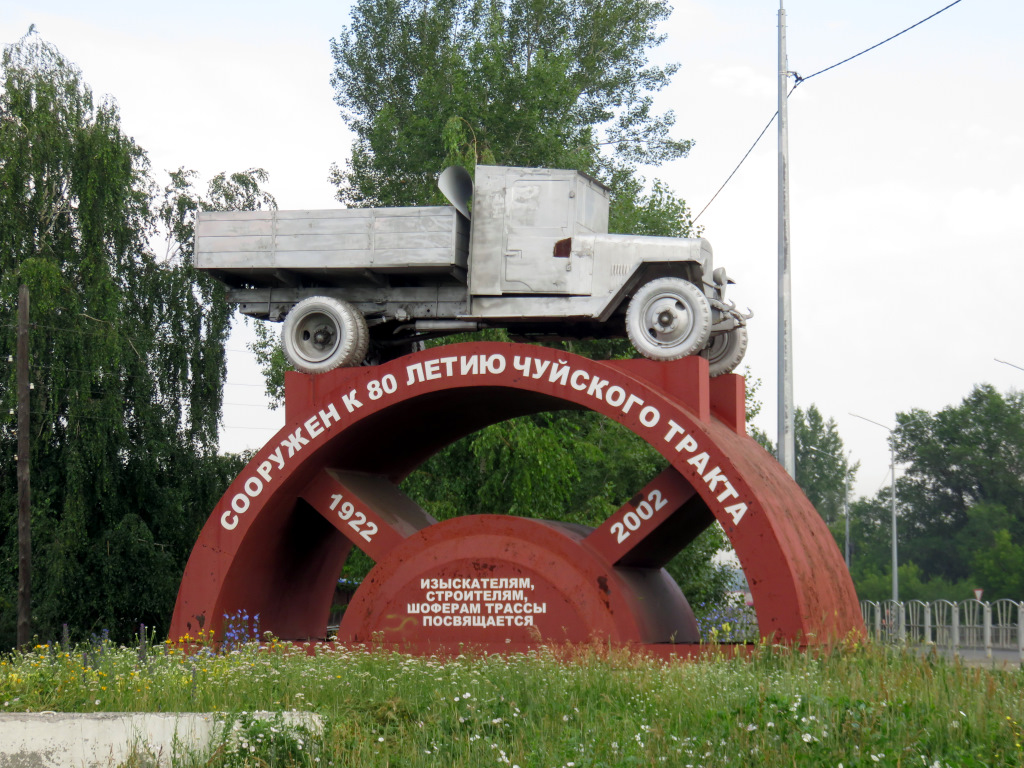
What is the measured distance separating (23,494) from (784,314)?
14.7 m

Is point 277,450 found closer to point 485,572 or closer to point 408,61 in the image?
point 485,572

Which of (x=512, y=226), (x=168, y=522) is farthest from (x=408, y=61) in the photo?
(x=512, y=226)

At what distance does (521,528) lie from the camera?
14.4 m

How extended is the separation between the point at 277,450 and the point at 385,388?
1563 mm

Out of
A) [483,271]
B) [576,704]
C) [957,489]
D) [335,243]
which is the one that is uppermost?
[957,489]

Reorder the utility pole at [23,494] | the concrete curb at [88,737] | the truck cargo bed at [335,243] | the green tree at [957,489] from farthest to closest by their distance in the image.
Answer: the green tree at [957,489] → the utility pole at [23,494] → the truck cargo bed at [335,243] → the concrete curb at [88,737]

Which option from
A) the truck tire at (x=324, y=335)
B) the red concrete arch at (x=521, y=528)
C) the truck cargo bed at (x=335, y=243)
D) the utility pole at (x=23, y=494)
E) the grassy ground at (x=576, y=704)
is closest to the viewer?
the grassy ground at (x=576, y=704)

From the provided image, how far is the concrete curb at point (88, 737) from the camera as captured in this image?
Result: 9.08 metres

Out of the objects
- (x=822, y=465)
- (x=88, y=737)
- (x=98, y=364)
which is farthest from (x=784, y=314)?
(x=822, y=465)

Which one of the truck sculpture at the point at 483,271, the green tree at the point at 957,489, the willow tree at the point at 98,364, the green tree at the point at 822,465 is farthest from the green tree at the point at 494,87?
the green tree at the point at 822,465

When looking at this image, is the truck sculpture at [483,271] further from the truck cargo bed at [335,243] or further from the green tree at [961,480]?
the green tree at [961,480]

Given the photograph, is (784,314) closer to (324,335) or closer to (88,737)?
(324,335)

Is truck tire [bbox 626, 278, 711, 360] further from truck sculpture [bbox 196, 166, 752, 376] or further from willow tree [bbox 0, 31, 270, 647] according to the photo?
willow tree [bbox 0, 31, 270, 647]

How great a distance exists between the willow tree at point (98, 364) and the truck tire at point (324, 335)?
45.7ft
